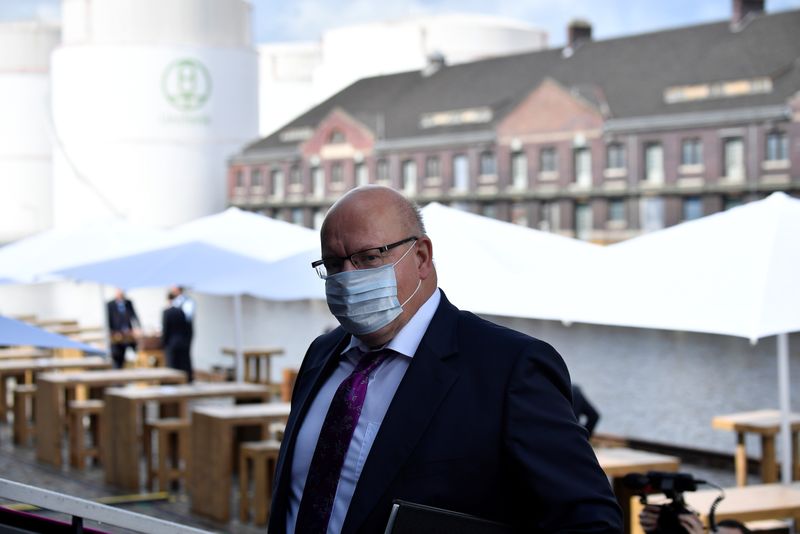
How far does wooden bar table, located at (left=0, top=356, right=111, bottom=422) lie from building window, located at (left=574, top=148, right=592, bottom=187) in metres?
40.2

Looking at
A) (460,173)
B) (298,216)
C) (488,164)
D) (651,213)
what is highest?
(488,164)

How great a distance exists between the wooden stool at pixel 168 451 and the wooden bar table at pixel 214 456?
0.50 metres

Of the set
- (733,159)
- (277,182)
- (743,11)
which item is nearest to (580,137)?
(733,159)

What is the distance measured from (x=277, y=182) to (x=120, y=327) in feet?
164

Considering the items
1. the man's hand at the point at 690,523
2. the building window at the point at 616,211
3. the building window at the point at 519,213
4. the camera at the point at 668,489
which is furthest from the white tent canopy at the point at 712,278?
the building window at the point at 519,213

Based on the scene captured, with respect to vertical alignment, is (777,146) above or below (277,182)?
below

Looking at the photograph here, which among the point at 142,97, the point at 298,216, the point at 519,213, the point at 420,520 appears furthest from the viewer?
the point at 298,216

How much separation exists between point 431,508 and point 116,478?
368 inches

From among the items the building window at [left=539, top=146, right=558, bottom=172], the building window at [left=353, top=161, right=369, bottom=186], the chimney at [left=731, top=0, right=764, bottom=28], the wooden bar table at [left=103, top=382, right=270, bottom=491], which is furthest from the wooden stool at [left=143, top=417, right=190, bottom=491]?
the building window at [left=353, top=161, right=369, bottom=186]

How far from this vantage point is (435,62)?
70562 mm

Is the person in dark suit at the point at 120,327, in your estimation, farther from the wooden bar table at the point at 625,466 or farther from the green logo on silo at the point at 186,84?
the green logo on silo at the point at 186,84

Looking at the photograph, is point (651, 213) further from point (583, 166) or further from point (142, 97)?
point (142, 97)

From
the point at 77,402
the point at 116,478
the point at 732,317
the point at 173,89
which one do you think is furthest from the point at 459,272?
the point at 173,89

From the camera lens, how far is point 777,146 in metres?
47.6
